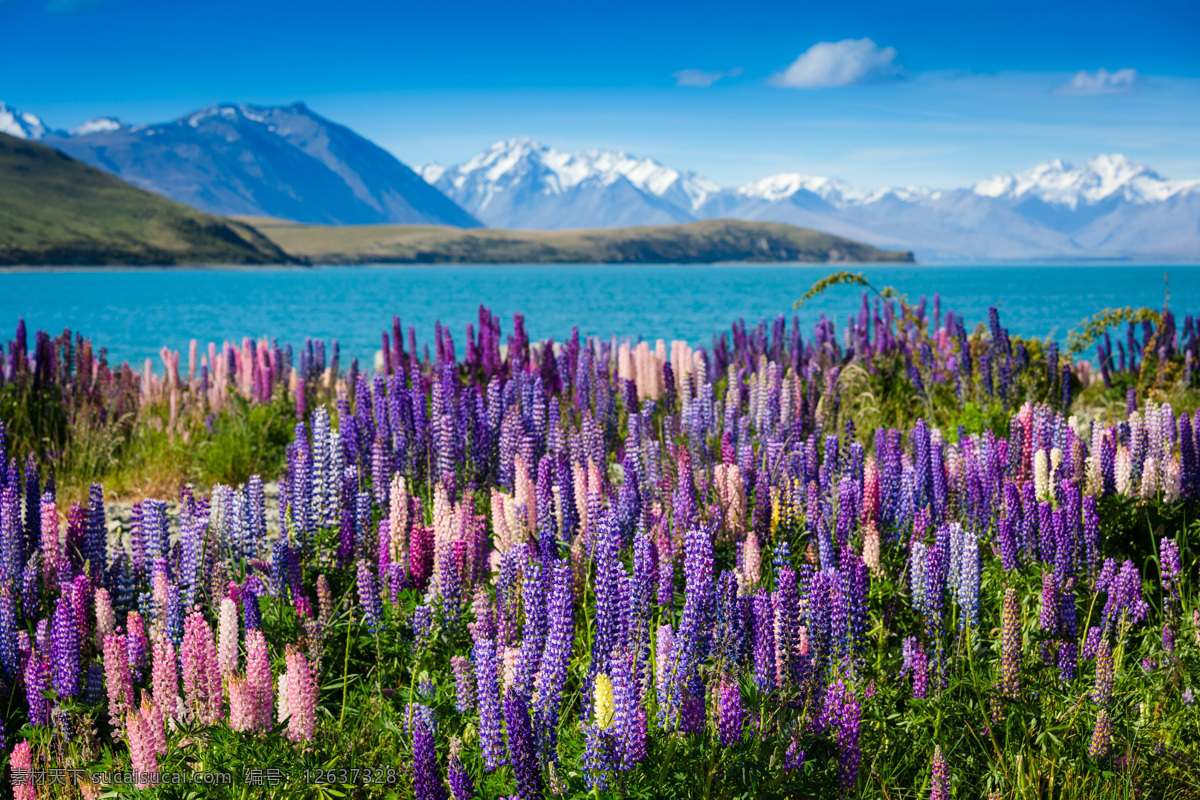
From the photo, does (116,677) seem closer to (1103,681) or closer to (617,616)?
(617,616)

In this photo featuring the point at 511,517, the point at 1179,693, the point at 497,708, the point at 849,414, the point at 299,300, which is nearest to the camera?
the point at 497,708

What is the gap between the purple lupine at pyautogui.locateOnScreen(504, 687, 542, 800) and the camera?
7.92 feet

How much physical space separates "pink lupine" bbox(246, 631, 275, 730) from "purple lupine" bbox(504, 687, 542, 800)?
893mm

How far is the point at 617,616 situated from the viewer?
2.95 metres

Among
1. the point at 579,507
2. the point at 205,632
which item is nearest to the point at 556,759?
the point at 205,632

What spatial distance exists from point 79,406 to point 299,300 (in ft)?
230

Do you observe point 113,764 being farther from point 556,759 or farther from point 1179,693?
point 1179,693

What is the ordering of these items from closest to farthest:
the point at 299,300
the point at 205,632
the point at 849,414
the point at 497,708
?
the point at 497,708 < the point at 205,632 < the point at 849,414 < the point at 299,300

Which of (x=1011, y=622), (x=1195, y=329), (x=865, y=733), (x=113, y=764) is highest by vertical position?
(x=1195, y=329)

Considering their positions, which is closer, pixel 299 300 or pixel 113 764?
pixel 113 764

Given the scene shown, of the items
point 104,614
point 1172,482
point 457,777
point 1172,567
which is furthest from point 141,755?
point 1172,482

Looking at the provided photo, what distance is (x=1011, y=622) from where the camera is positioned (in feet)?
11.0

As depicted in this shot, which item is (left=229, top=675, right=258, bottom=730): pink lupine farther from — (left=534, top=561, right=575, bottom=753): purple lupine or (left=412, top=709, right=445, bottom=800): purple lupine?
(left=534, top=561, right=575, bottom=753): purple lupine

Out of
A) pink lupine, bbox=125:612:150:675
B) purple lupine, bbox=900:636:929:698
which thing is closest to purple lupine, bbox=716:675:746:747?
purple lupine, bbox=900:636:929:698
